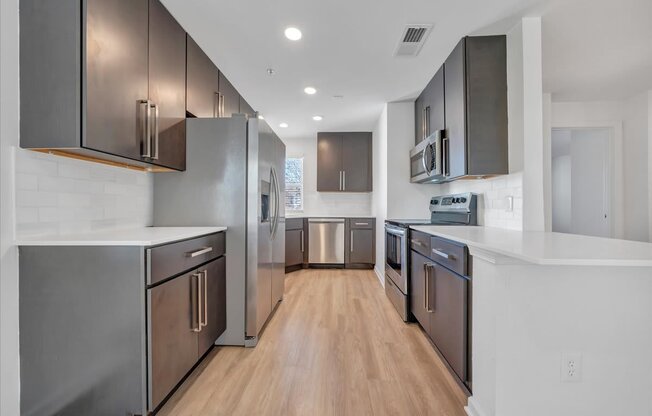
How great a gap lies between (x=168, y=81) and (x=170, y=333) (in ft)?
5.20

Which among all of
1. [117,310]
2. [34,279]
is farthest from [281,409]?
[34,279]

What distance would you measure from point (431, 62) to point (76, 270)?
2946 millimetres

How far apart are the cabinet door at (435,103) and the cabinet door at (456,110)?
103 millimetres

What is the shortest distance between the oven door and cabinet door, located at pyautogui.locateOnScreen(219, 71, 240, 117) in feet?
6.73

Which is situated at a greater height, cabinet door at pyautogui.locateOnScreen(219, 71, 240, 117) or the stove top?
cabinet door at pyautogui.locateOnScreen(219, 71, 240, 117)

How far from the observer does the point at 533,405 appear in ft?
4.24

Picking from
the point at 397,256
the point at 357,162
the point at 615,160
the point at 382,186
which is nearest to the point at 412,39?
the point at 397,256

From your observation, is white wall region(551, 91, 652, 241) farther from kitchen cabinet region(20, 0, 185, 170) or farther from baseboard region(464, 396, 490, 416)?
kitchen cabinet region(20, 0, 185, 170)

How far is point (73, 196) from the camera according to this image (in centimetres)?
162

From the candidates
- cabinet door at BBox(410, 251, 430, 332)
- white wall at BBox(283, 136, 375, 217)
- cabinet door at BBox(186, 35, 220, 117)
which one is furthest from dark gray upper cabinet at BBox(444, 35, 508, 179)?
white wall at BBox(283, 136, 375, 217)

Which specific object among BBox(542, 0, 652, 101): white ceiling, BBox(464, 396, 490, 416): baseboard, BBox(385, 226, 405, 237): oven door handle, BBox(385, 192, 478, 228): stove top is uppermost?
BBox(542, 0, 652, 101): white ceiling

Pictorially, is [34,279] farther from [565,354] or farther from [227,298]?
[565,354]

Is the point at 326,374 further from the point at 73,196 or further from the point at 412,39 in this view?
the point at 412,39

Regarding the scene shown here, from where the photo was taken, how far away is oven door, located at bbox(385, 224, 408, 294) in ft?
9.25
